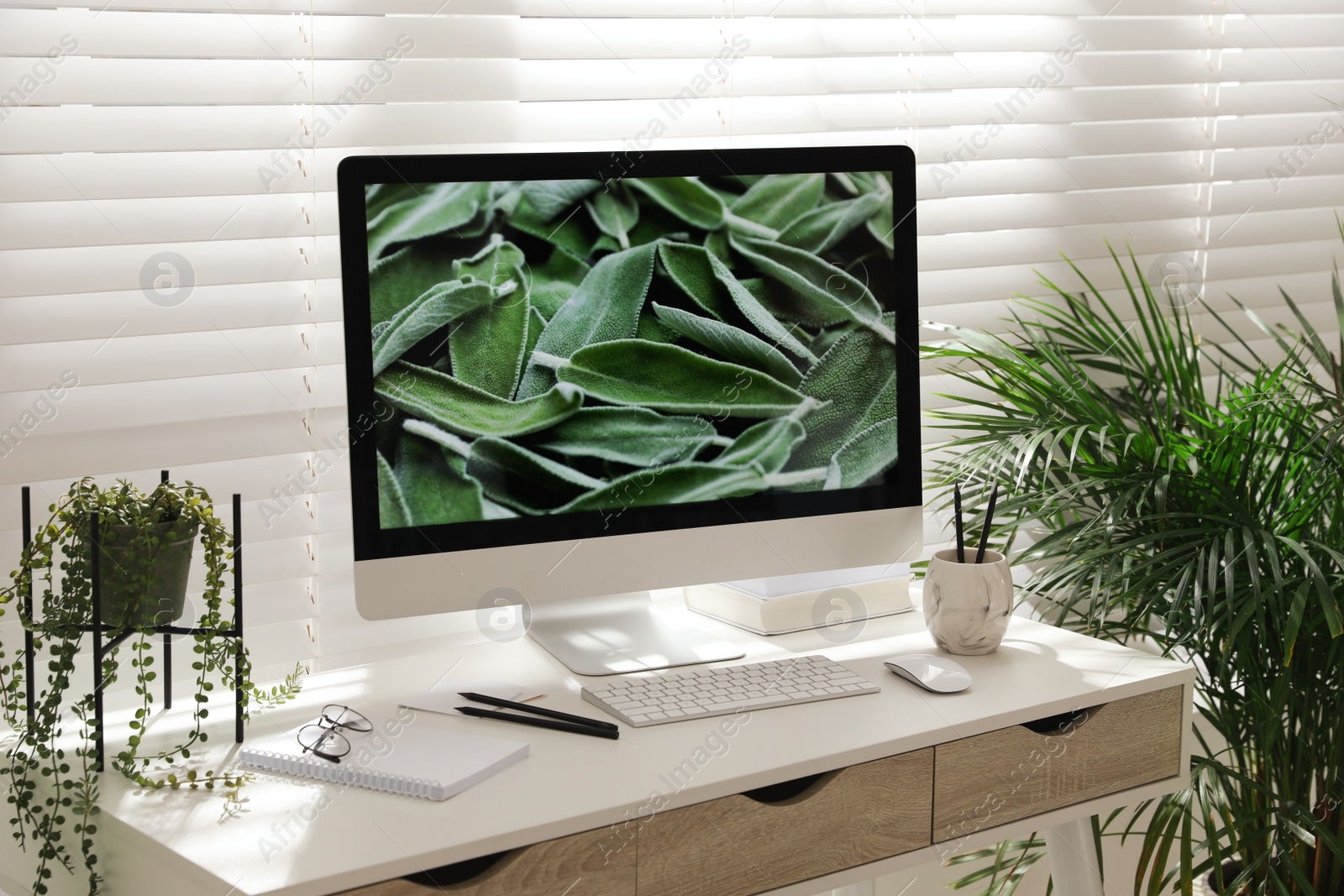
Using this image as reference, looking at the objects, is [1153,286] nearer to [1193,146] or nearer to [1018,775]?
[1193,146]

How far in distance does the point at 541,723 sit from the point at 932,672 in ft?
1.58

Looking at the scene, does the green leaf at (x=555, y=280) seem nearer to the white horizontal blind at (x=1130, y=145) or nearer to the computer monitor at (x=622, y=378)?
the computer monitor at (x=622, y=378)

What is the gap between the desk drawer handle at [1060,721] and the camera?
1.44m

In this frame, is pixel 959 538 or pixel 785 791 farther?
pixel 959 538

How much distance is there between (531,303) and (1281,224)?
1860mm

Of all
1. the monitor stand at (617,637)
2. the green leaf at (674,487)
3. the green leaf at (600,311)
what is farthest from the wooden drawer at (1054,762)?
the green leaf at (600,311)

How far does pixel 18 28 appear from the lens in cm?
148

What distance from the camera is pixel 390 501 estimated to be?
A: 140 cm

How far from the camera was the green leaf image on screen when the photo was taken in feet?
4.64

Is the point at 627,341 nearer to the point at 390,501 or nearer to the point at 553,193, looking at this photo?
the point at 553,193

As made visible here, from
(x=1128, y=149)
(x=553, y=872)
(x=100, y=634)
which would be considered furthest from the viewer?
(x=1128, y=149)

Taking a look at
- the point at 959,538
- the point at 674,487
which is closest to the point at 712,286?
the point at 674,487

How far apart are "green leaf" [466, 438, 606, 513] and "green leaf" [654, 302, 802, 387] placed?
9.2 inches

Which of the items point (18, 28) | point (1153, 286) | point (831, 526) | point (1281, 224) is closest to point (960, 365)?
point (1153, 286)
